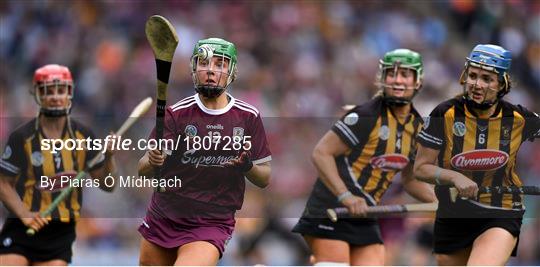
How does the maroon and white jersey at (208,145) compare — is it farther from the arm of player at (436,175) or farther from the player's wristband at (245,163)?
the arm of player at (436,175)

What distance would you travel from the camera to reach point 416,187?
319 inches

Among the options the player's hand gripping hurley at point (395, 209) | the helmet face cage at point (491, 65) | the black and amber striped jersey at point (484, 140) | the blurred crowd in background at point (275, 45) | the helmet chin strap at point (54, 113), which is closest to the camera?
the helmet face cage at point (491, 65)

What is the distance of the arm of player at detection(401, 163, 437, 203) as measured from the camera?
26.3ft

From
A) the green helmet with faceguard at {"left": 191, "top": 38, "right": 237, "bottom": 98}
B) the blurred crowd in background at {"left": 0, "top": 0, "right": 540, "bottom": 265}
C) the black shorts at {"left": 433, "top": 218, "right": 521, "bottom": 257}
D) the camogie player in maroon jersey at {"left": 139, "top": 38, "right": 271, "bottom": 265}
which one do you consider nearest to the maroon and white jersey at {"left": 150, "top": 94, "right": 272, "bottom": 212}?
the camogie player in maroon jersey at {"left": 139, "top": 38, "right": 271, "bottom": 265}

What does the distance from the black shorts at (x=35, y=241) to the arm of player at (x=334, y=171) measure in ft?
5.01

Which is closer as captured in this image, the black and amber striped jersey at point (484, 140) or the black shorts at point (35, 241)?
the black and amber striped jersey at point (484, 140)

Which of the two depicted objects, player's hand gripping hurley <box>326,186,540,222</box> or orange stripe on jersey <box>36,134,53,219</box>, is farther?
orange stripe on jersey <box>36,134,53,219</box>

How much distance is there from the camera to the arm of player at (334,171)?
7984mm

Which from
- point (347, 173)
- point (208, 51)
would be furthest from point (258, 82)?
point (208, 51)

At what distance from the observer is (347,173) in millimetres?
8086

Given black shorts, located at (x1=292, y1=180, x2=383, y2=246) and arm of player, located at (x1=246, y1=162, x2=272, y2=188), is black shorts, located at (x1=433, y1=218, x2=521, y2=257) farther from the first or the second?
arm of player, located at (x1=246, y1=162, x2=272, y2=188)

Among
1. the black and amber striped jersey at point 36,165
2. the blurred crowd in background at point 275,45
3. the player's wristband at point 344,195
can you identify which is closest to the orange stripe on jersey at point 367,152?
the player's wristband at point 344,195

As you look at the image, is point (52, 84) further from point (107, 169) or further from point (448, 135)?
point (448, 135)

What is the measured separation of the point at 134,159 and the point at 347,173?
1194 mm
